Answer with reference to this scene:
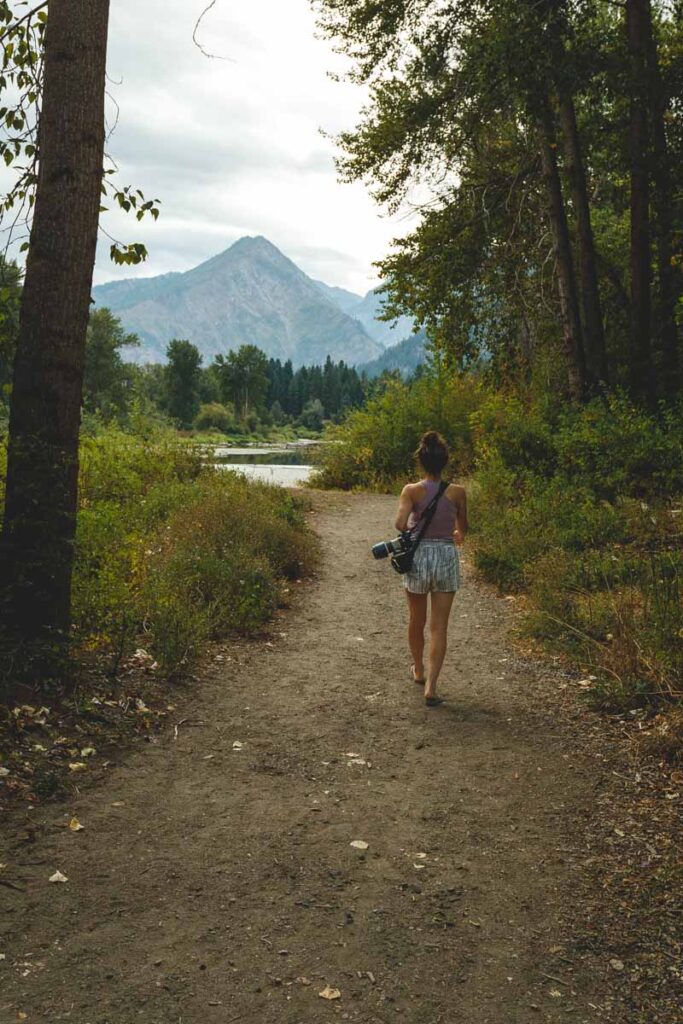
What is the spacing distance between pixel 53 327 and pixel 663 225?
39.8 ft

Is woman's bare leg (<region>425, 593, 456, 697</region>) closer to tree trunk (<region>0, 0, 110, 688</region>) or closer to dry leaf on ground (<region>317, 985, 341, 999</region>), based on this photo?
tree trunk (<region>0, 0, 110, 688</region>)

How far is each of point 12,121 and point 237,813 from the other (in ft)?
18.9

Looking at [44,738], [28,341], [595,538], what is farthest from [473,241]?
[44,738]

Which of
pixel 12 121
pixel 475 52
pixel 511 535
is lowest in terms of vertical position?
pixel 511 535

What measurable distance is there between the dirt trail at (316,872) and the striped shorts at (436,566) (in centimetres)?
100

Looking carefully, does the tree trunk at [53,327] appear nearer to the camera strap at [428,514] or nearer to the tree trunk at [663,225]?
the camera strap at [428,514]

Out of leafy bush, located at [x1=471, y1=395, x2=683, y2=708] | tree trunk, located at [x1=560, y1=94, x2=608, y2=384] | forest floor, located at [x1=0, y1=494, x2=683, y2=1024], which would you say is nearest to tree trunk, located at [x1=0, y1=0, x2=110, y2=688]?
forest floor, located at [x1=0, y1=494, x2=683, y2=1024]

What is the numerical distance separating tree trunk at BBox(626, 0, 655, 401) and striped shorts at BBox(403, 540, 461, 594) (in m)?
9.24

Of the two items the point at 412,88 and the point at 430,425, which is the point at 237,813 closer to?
the point at 412,88

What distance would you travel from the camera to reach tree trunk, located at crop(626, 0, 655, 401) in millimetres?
14188

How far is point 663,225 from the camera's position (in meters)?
14.5

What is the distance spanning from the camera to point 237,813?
4.77m

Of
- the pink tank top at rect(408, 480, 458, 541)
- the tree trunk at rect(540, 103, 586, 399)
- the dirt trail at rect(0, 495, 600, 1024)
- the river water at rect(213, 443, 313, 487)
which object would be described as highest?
the tree trunk at rect(540, 103, 586, 399)

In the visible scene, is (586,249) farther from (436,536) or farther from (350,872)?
(350,872)
